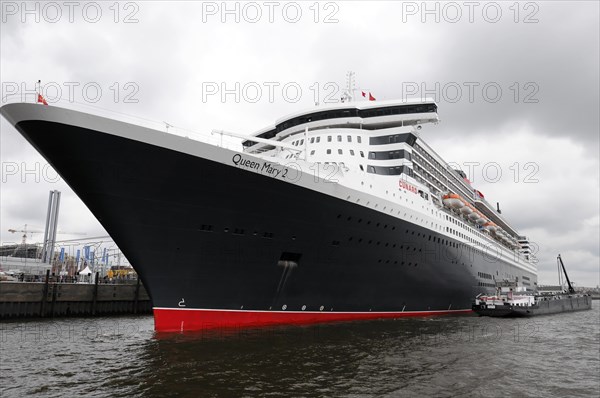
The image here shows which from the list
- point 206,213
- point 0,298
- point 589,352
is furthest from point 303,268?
point 0,298

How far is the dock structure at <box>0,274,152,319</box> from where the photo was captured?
24.8m

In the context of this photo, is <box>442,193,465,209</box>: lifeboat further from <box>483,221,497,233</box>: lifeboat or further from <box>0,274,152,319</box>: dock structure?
<box>0,274,152,319</box>: dock structure

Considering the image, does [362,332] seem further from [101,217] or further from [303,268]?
[101,217]

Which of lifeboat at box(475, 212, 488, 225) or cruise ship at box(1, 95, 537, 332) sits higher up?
lifeboat at box(475, 212, 488, 225)

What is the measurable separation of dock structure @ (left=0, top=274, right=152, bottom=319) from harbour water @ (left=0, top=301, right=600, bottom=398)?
861 cm

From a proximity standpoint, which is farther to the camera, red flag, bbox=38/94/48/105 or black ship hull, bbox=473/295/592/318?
black ship hull, bbox=473/295/592/318

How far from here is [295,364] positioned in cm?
1119

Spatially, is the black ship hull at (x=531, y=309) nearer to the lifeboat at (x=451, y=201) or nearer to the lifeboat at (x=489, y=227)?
the lifeboat at (x=489, y=227)

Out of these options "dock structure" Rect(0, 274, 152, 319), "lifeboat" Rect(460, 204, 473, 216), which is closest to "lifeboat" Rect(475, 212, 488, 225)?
"lifeboat" Rect(460, 204, 473, 216)

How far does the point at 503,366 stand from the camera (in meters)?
12.5

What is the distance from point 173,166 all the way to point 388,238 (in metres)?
10.8

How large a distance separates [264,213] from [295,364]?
5.73 m

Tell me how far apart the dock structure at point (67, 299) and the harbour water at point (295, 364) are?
861cm

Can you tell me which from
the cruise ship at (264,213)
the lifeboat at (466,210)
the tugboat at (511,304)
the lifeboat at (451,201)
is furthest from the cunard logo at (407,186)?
the tugboat at (511,304)
